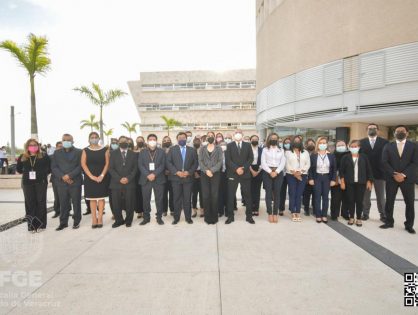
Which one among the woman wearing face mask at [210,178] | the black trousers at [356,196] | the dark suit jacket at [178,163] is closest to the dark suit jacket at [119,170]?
the dark suit jacket at [178,163]

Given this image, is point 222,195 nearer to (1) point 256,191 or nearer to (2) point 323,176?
(1) point 256,191

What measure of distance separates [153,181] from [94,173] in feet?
4.08

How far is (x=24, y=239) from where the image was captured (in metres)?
4.56

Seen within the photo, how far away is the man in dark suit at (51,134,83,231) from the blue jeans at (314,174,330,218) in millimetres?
5223

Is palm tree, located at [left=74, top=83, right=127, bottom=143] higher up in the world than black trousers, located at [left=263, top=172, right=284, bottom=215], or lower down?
higher up

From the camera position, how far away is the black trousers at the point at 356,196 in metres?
5.16

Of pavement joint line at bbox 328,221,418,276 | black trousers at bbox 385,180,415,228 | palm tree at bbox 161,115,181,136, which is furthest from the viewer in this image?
palm tree at bbox 161,115,181,136

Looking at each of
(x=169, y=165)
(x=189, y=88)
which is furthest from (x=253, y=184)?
(x=189, y=88)

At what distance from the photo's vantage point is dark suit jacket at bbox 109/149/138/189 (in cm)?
529

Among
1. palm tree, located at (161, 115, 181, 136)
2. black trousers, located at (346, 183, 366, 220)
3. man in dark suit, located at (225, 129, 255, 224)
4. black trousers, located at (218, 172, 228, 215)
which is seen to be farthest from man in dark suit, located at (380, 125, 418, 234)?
palm tree, located at (161, 115, 181, 136)

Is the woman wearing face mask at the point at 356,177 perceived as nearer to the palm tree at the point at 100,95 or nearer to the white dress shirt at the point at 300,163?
the white dress shirt at the point at 300,163

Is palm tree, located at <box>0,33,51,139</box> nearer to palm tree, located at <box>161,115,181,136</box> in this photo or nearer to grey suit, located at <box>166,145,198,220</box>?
grey suit, located at <box>166,145,198,220</box>

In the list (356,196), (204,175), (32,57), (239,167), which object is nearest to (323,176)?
(356,196)

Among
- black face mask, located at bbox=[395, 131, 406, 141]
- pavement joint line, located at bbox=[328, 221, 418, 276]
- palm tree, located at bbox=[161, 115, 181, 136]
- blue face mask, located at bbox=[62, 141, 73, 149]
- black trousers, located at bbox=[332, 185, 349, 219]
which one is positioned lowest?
pavement joint line, located at bbox=[328, 221, 418, 276]
